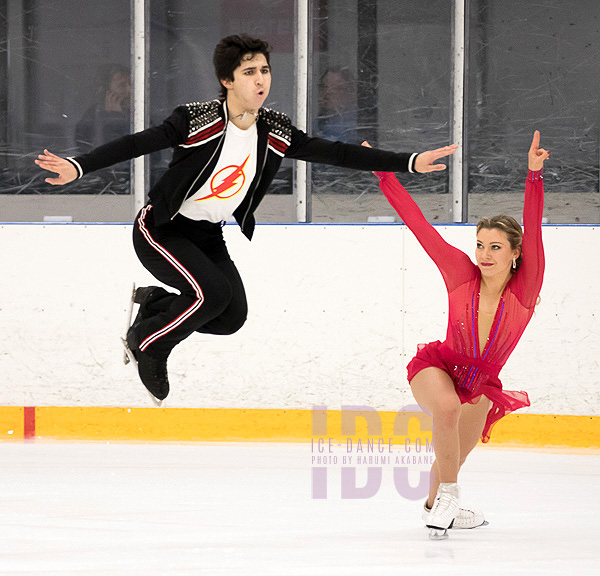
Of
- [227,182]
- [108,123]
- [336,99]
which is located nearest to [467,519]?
[227,182]

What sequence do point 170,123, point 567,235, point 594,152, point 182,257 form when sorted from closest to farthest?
point 170,123 → point 182,257 → point 567,235 → point 594,152

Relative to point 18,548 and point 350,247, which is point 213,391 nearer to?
point 350,247

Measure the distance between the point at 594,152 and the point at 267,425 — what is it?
2766mm

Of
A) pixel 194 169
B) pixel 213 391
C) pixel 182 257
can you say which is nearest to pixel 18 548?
pixel 182 257

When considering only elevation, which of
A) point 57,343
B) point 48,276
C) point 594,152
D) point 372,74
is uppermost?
point 372,74

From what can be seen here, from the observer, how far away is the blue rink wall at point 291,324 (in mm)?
5309

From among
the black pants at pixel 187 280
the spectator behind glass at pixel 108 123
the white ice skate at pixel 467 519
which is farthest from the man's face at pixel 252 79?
the spectator behind glass at pixel 108 123

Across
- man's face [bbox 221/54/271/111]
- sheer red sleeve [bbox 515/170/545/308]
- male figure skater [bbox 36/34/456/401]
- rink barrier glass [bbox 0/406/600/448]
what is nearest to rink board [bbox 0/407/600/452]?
rink barrier glass [bbox 0/406/600/448]

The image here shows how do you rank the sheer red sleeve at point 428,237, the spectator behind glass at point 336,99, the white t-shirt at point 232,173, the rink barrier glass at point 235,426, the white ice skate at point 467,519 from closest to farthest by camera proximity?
the white t-shirt at point 232,173, the sheer red sleeve at point 428,237, the white ice skate at point 467,519, the rink barrier glass at point 235,426, the spectator behind glass at point 336,99

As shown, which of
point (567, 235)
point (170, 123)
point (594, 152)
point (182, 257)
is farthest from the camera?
point (594, 152)

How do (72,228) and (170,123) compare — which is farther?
(72,228)

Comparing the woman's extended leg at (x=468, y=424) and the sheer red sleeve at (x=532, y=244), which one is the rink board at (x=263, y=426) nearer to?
the woman's extended leg at (x=468, y=424)

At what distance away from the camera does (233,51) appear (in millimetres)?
3072

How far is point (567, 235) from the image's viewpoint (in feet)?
17.6
